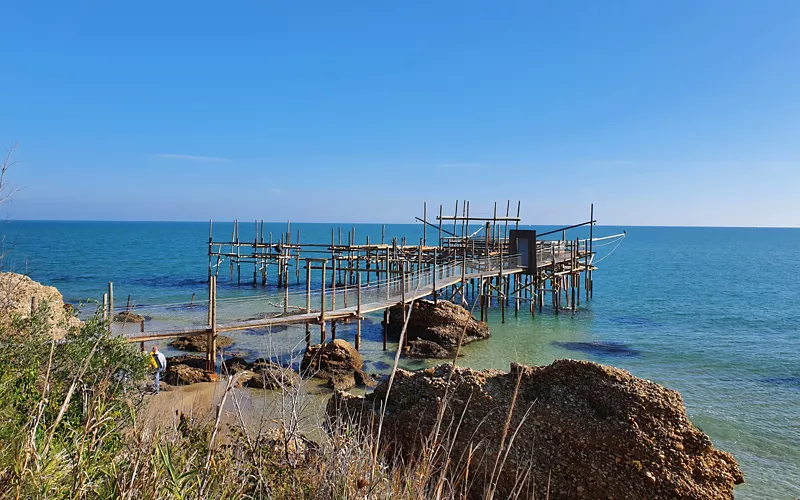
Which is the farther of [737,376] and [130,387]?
[737,376]

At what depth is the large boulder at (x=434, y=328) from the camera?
20.5 m

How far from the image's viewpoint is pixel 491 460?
8391mm

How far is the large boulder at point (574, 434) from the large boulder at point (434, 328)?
10.6 meters

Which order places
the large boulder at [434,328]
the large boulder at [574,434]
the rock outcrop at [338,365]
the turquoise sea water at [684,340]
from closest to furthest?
the large boulder at [574,434], the turquoise sea water at [684,340], the rock outcrop at [338,365], the large boulder at [434,328]

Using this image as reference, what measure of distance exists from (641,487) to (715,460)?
1.61 metres

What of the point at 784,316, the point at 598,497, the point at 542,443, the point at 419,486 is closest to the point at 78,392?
the point at 419,486

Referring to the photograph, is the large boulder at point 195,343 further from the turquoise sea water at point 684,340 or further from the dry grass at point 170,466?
the dry grass at point 170,466

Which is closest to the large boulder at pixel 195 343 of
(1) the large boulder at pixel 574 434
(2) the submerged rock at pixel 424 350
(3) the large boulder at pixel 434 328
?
(3) the large boulder at pixel 434 328

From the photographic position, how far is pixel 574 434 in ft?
28.2

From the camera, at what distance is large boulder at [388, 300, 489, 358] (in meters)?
20.5

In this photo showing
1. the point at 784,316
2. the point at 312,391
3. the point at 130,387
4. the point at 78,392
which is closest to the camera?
the point at 78,392

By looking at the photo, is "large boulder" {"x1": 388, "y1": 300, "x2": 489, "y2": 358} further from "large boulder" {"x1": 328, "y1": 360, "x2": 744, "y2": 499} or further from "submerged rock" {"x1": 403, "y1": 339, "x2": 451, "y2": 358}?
"large boulder" {"x1": 328, "y1": 360, "x2": 744, "y2": 499}

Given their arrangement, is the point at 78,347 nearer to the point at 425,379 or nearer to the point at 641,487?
the point at 425,379

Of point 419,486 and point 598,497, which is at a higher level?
point 419,486
